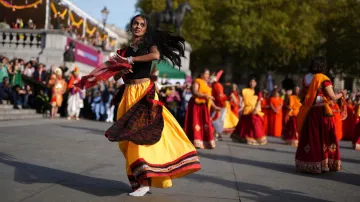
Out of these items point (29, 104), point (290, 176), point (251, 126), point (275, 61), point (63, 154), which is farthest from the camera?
point (275, 61)

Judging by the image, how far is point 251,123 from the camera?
12047mm

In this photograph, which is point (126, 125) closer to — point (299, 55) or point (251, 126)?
point (251, 126)

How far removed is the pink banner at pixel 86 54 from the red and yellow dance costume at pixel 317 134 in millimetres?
17963

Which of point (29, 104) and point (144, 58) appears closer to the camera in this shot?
point (144, 58)

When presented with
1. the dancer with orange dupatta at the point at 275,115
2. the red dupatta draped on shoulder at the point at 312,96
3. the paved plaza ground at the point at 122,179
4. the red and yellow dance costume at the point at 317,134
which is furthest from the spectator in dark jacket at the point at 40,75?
the red and yellow dance costume at the point at 317,134

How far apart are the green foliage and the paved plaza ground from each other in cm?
3174

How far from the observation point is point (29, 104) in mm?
17125

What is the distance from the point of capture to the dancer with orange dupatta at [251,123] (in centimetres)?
1195

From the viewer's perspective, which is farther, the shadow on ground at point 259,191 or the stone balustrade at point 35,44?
the stone balustrade at point 35,44

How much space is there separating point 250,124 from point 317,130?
5007 mm

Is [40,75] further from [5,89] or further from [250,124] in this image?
[250,124]

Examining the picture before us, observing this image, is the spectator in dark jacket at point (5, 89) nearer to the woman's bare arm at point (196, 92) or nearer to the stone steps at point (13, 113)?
the stone steps at point (13, 113)

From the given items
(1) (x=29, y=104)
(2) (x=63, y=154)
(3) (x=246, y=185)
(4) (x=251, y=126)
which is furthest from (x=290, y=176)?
(1) (x=29, y=104)

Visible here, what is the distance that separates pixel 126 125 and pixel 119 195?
2.39 feet
